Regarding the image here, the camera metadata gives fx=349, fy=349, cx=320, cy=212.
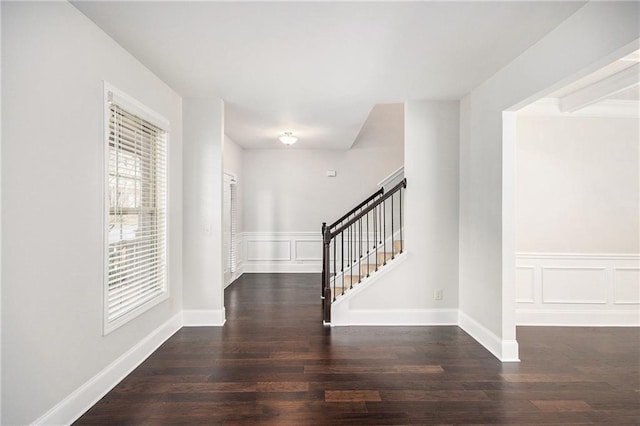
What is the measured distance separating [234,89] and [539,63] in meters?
2.80

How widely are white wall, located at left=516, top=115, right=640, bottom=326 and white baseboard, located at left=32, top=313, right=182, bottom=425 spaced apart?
13.1ft

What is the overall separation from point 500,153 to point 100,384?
12.4 ft

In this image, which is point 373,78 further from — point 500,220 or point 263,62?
point 500,220

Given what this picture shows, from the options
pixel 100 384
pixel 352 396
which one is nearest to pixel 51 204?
pixel 100 384

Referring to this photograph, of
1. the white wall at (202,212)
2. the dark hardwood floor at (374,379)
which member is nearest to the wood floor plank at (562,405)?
the dark hardwood floor at (374,379)

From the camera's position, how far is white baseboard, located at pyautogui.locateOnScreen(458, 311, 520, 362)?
315 centimetres

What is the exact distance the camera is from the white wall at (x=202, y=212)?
4094 millimetres

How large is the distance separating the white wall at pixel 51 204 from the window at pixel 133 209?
0.50 ft

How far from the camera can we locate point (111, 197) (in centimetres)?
271

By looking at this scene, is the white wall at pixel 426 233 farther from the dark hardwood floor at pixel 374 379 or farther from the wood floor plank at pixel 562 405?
the wood floor plank at pixel 562 405

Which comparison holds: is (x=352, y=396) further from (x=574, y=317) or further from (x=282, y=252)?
(x=282, y=252)

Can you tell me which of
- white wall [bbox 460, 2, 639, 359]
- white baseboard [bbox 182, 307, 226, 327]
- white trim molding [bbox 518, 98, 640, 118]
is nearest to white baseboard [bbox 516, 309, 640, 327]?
white wall [bbox 460, 2, 639, 359]

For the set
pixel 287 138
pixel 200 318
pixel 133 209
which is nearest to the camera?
pixel 133 209

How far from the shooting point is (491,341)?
3.36 meters
